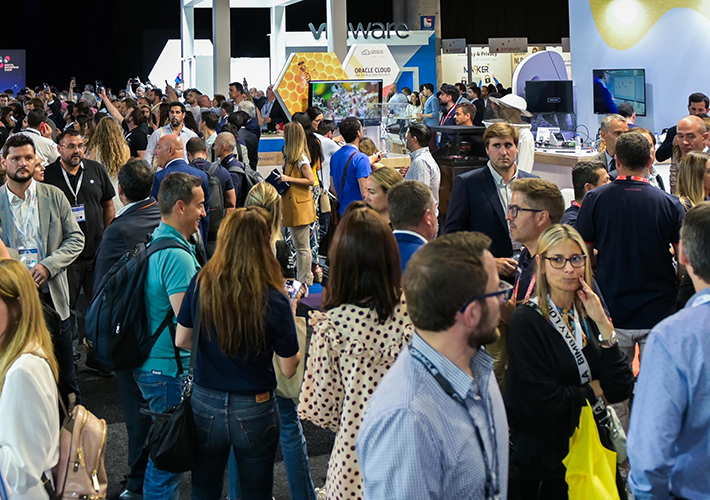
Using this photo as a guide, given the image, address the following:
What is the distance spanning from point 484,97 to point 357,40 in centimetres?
580

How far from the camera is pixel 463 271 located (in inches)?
59.9

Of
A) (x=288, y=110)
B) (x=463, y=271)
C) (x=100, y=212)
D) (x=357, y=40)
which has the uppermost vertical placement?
(x=357, y=40)

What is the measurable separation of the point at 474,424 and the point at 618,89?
1017cm

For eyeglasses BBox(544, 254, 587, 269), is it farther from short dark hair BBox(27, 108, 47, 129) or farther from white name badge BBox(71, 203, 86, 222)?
short dark hair BBox(27, 108, 47, 129)

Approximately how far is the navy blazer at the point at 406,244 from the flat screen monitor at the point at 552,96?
25.8 feet

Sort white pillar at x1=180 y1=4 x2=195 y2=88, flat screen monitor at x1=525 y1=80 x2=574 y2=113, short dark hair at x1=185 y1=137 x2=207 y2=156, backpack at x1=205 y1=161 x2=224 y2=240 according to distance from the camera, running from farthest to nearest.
A: white pillar at x1=180 y1=4 x2=195 y2=88 < flat screen monitor at x1=525 y1=80 x2=574 y2=113 < short dark hair at x1=185 y1=137 x2=207 y2=156 < backpack at x1=205 y1=161 x2=224 y2=240

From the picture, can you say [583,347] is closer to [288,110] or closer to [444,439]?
[444,439]

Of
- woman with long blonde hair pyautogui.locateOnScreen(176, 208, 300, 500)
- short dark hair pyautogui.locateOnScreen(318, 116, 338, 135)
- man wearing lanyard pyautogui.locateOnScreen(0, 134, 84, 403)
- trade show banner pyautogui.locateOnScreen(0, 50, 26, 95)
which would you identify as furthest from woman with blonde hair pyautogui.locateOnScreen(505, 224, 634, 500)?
trade show banner pyautogui.locateOnScreen(0, 50, 26, 95)

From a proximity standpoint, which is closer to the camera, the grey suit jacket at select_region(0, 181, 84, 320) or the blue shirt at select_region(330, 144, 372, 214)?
the grey suit jacket at select_region(0, 181, 84, 320)

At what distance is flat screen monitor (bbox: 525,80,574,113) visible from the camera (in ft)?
33.6

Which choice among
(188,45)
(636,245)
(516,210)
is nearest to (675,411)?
(516,210)

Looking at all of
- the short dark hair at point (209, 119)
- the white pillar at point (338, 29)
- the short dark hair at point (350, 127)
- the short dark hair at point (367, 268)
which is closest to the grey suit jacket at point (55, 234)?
the short dark hair at point (367, 268)

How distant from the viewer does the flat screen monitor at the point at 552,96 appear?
33.6 ft

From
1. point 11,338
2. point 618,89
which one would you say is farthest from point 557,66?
point 11,338
